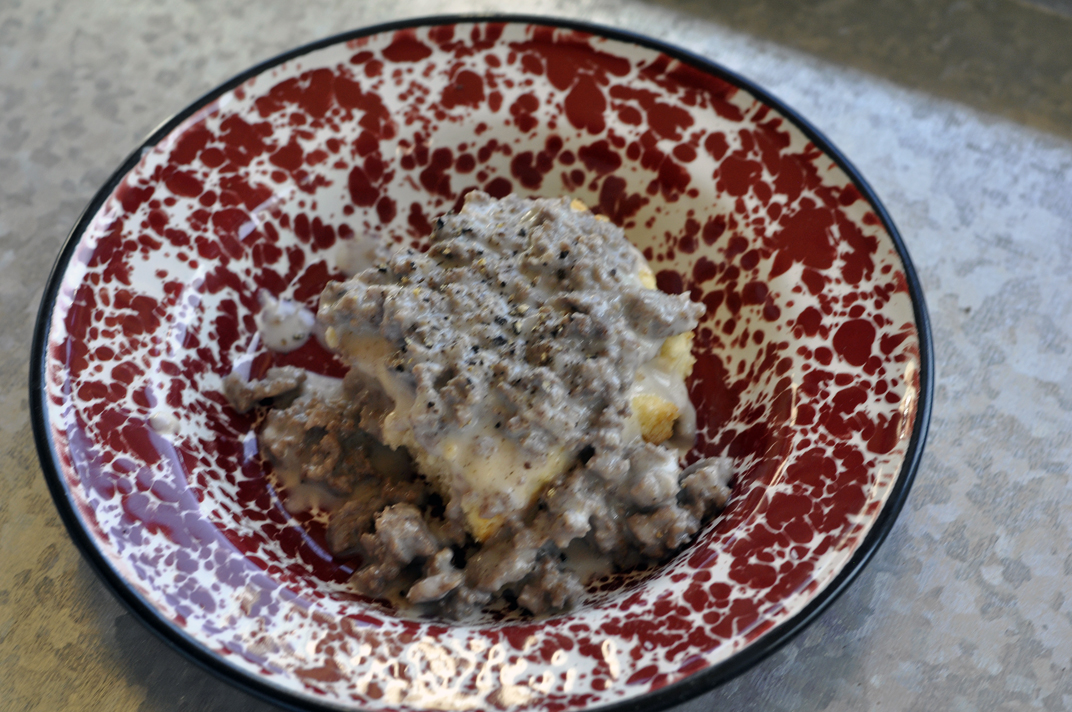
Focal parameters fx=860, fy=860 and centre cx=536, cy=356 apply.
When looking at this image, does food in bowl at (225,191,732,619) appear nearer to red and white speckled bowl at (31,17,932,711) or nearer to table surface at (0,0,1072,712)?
red and white speckled bowl at (31,17,932,711)

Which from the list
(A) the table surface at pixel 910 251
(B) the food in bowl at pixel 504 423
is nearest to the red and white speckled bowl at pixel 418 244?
→ (B) the food in bowl at pixel 504 423

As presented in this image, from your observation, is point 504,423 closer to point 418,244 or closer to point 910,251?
point 418,244

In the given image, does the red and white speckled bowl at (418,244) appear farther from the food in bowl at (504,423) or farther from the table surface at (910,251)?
the table surface at (910,251)

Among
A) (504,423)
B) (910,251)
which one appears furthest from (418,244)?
(910,251)

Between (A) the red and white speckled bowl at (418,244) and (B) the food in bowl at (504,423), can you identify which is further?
(B) the food in bowl at (504,423)

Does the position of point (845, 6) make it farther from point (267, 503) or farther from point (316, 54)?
point (267, 503)
